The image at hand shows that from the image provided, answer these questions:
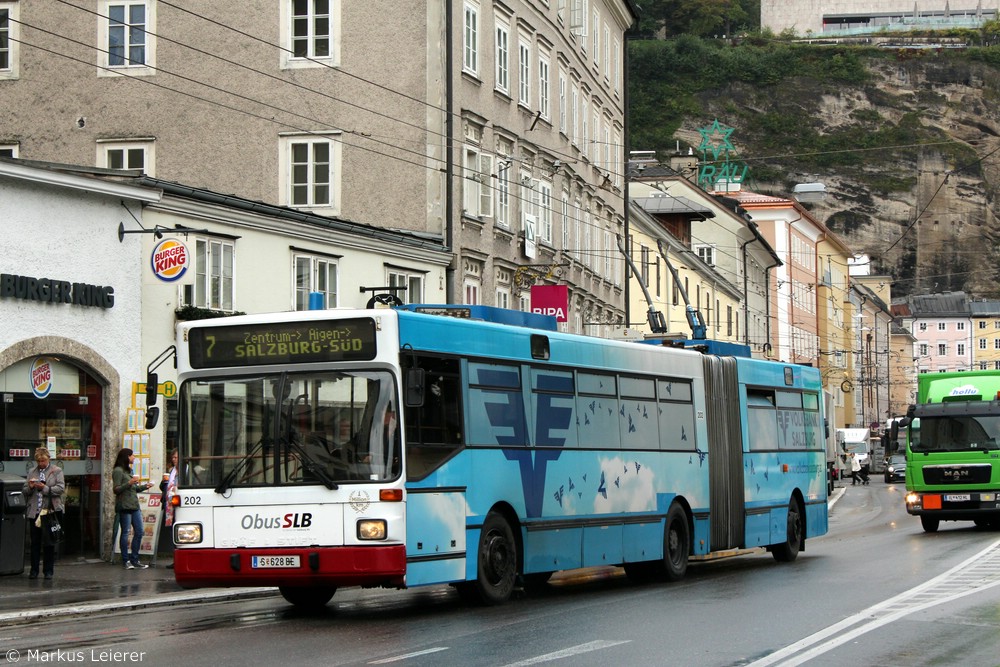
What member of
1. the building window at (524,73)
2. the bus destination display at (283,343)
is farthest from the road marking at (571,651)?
the building window at (524,73)

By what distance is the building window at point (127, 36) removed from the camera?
3334 centimetres

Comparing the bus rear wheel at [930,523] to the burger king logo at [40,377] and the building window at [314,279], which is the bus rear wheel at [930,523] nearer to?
the building window at [314,279]

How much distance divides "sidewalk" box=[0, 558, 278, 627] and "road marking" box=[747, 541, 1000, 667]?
7.44 m

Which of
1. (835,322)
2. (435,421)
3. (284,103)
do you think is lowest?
(435,421)

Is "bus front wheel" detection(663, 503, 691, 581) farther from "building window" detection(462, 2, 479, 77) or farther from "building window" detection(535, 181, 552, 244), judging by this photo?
"building window" detection(535, 181, 552, 244)

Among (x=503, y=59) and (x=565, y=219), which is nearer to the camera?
(x=503, y=59)

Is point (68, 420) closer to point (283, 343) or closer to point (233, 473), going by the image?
point (233, 473)

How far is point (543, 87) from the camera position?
40406 millimetres

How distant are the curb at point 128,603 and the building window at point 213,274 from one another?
6616mm

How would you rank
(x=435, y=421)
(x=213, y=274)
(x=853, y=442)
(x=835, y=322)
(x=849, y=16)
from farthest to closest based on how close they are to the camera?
(x=849, y=16) → (x=835, y=322) → (x=853, y=442) → (x=213, y=274) → (x=435, y=421)

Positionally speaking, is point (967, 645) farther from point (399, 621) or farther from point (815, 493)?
point (815, 493)

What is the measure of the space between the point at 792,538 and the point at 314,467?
1123 cm

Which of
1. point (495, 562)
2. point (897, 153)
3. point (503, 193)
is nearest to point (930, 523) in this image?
point (503, 193)

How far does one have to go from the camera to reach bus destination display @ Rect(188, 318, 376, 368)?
1405 centimetres
